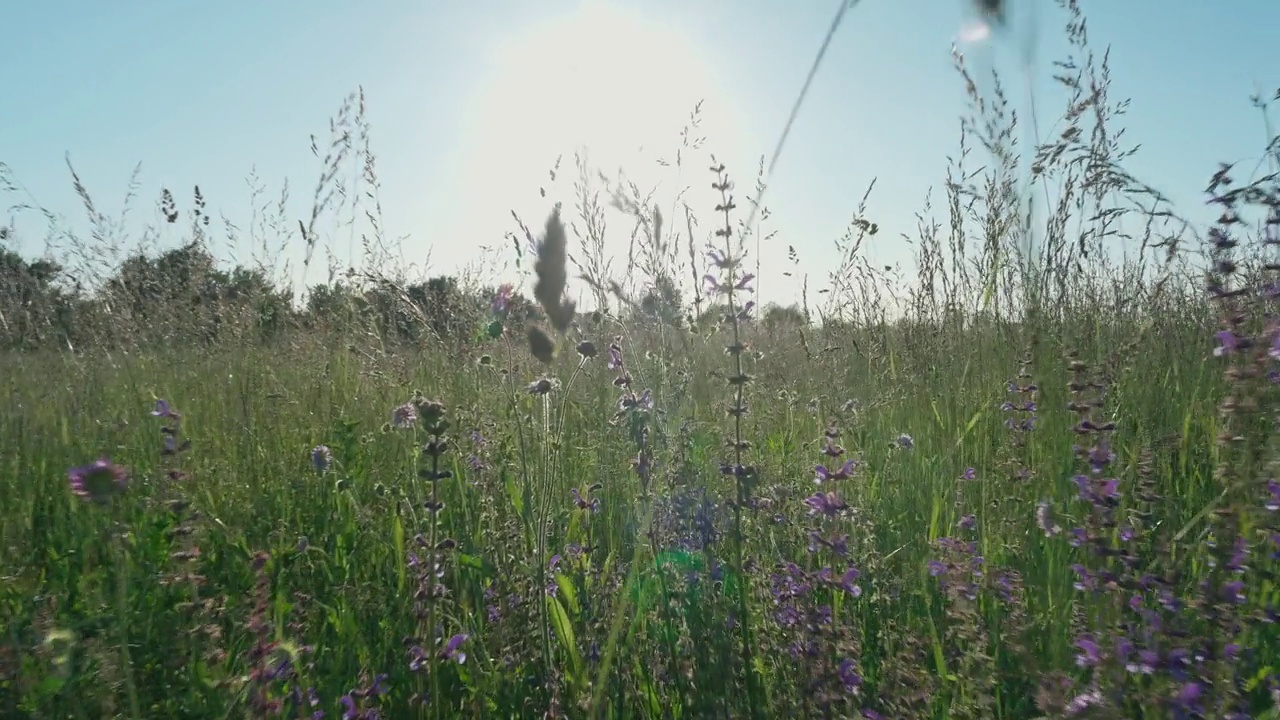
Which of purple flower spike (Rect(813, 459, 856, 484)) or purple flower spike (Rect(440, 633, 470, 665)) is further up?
purple flower spike (Rect(813, 459, 856, 484))

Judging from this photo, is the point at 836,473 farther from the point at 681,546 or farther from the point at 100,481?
the point at 100,481

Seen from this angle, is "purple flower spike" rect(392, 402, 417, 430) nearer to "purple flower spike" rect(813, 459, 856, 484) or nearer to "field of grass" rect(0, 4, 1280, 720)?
"field of grass" rect(0, 4, 1280, 720)

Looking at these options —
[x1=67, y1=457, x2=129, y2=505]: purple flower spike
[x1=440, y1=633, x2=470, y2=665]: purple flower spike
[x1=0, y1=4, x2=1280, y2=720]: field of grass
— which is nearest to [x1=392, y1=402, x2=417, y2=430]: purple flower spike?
[x1=0, y1=4, x2=1280, y2=720]: field of grass

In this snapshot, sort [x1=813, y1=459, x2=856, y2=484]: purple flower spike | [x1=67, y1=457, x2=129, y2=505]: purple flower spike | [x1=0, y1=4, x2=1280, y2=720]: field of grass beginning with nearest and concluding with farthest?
[x1=67, y1=457, x2=129, y2=505]: purple flower spike < [x1=0, y1=4, x2=1280, y2=720]: field of grass < [x1=813, y1=459, x2=856, y2=484]: purple flower spike

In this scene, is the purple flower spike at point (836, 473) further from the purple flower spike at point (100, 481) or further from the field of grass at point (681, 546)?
the purple flower spike at point (100, 481)

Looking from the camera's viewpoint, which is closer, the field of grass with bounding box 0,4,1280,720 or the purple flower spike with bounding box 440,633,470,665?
the field of grass with bounding box 0,4,1280,720

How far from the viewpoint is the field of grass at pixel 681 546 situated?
1306 millimetres

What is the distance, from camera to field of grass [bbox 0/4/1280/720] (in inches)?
51.4

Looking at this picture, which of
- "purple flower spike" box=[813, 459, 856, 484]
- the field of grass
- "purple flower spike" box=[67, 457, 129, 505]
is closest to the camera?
"purple flower spike" box=[67, 457, 129, 505]

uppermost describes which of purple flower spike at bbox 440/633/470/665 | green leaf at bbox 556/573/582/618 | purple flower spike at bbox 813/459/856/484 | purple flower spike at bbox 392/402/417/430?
purple flower spike at bbox 392/402/417/430

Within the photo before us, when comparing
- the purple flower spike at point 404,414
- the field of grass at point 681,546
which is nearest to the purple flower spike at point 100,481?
the field of grass at point 681,546

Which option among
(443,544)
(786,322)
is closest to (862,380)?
(786,322)

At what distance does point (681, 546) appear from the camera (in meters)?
1.80

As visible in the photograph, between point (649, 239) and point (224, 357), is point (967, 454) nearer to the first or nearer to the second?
point (649, 239)
